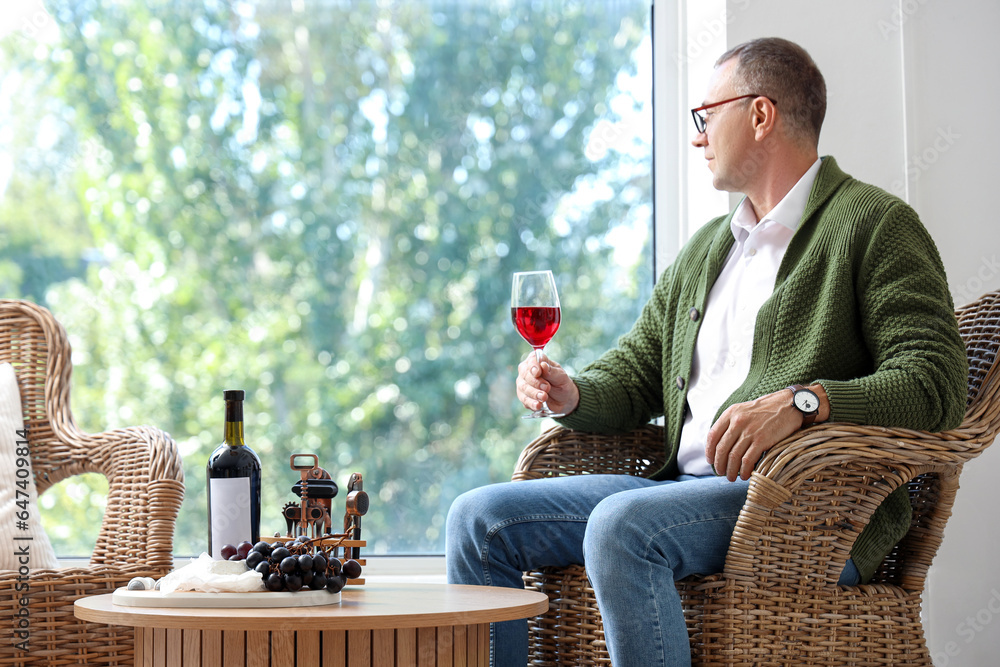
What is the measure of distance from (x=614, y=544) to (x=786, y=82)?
1.03 m

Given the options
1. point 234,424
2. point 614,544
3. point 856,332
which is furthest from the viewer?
point 856,332

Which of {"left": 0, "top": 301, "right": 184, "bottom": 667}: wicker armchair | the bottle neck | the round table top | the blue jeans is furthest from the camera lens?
{"left": 0, "top": 301, "right": 184, "bottom": 667}: wicker armchair

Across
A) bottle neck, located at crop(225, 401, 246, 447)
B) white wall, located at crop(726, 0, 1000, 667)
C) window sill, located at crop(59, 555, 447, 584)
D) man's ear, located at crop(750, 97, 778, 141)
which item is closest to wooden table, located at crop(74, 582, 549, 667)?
bottle neck, located at crop(225, 401, 246, 447)

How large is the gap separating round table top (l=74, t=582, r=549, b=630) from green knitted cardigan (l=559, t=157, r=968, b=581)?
64cm

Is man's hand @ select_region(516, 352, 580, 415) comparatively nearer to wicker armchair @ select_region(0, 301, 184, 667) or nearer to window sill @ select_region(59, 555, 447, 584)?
wicker armchair @ select_region(0, 301, 184, 667)

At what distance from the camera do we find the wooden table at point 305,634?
1.02 metres

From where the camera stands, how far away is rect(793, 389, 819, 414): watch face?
4.60ft

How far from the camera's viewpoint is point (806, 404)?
1403mm

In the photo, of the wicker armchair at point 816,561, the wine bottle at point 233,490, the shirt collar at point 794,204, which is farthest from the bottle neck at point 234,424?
the shirt collar at point 794,204

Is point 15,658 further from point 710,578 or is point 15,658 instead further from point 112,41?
point 112,41

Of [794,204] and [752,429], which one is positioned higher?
[794,204]

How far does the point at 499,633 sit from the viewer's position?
5.17 feet

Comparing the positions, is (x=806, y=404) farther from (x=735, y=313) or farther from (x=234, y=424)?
(x=234, y=424)

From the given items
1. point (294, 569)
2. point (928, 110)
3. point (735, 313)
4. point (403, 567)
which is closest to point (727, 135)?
point (735, 313)
